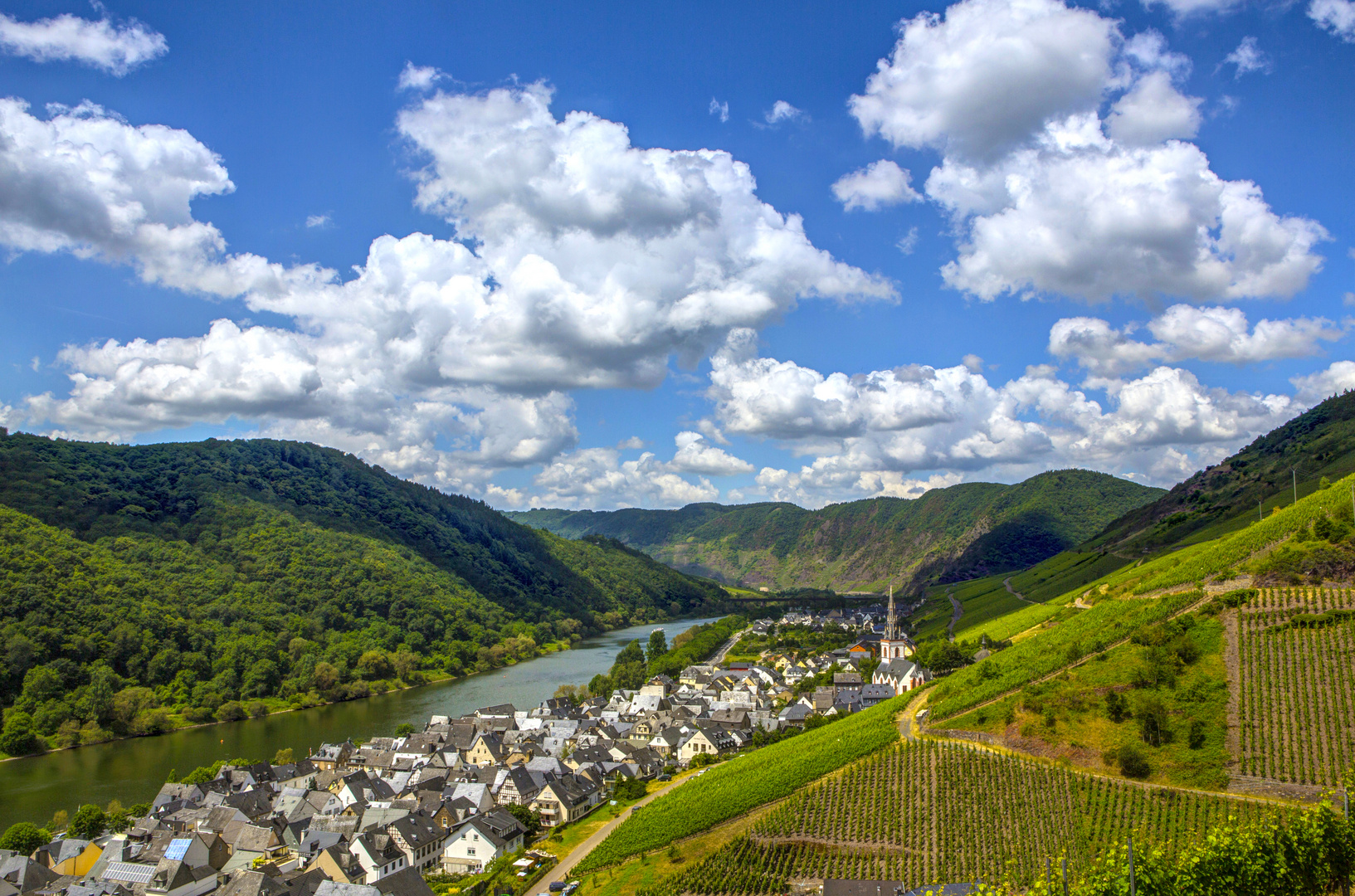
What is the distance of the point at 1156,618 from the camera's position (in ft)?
132

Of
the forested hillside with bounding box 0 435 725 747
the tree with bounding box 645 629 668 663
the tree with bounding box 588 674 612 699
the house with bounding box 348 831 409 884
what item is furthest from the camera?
the tree with bounding box 645 629 668 663

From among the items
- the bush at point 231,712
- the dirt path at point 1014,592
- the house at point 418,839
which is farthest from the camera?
the dirt path at point 1014,592

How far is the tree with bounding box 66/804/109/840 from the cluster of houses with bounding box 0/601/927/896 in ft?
3.75

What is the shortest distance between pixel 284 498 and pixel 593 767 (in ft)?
393

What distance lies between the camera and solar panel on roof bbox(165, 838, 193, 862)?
3662 cm

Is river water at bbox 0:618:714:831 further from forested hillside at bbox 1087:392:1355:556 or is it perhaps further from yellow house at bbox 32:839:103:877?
forested hillside at bbox 1087:392:1355:556

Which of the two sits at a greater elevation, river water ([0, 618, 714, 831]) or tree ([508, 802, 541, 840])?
tree ([508, 802, 541, 840])

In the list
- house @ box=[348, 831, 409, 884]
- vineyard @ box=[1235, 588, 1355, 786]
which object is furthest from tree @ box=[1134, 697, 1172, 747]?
house @ box=[348, 831, 409, 884]

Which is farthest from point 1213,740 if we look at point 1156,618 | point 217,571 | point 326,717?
point 217,571

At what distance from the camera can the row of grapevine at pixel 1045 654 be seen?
4031 cm

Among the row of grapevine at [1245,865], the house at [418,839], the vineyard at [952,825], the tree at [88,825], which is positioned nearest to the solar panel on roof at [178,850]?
the tree at [88,825]

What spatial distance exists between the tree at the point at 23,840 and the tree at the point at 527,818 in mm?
22953

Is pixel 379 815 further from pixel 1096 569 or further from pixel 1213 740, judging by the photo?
pixel 1096 569

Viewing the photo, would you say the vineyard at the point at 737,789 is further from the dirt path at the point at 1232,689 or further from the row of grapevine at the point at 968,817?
the dirt path at the point at 1232,689
